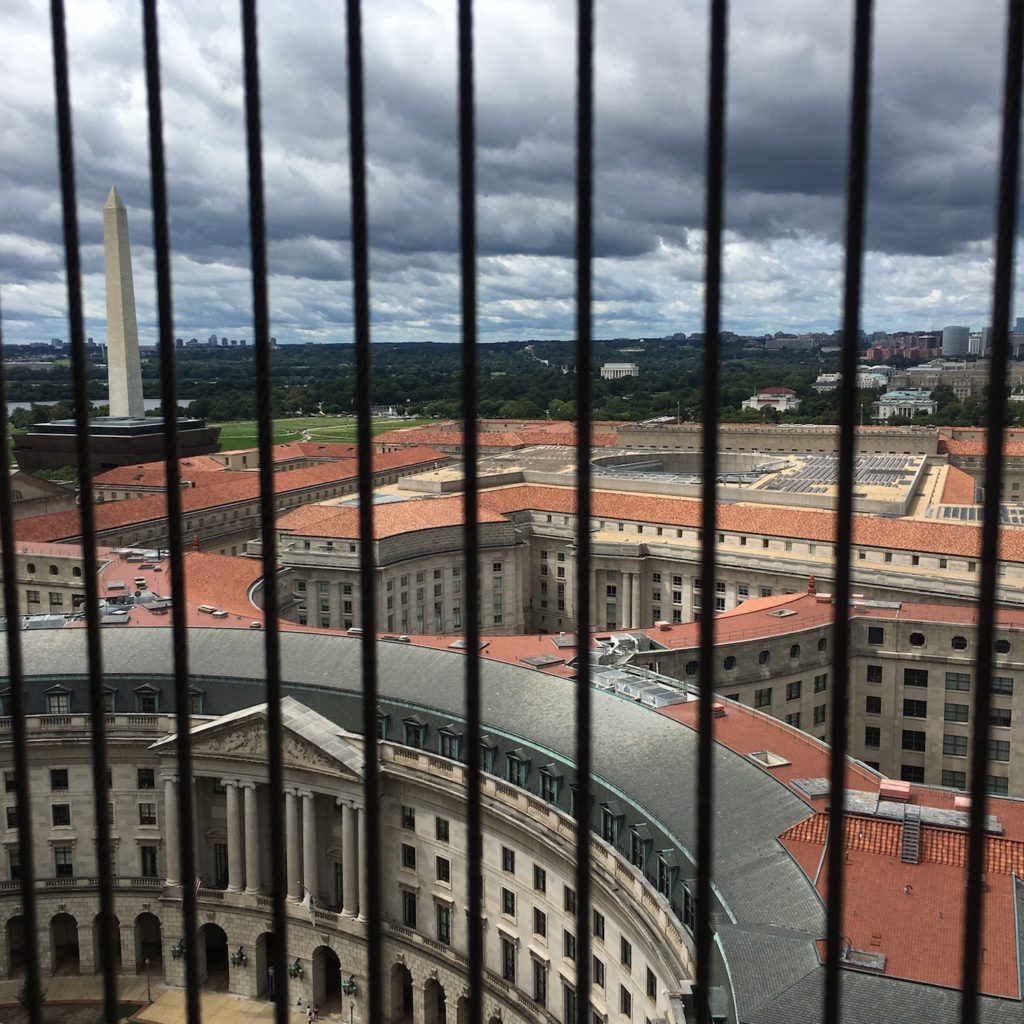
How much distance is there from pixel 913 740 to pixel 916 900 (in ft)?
105

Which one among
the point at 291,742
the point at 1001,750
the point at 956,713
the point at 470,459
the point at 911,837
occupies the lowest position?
the point at 1001,750

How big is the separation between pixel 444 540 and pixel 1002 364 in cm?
7808

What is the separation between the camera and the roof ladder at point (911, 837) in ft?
94.3

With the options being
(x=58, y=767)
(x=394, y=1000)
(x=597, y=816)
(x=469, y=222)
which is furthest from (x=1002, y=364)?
(x=58, y=767)

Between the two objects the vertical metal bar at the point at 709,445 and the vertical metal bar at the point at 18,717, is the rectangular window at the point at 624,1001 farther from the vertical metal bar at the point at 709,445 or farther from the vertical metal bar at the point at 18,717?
the vertical metal bar at the point at 709,445

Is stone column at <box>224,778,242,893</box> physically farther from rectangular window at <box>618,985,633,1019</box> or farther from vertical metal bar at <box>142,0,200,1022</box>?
vertical metal bar at <box>142,0,200,1022</box>

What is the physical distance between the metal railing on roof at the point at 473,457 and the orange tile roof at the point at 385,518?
7233 cm

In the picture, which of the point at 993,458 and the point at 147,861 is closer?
the point at 993,458

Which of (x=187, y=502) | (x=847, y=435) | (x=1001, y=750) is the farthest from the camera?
(x=187, y=502)

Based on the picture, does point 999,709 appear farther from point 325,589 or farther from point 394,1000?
point 325,589

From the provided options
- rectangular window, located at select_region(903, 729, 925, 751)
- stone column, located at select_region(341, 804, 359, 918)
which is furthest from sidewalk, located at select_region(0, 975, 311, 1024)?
rectangular window, located at select_region(903, 729, 925, 751)

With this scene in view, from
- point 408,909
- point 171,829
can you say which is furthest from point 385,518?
point 408,909

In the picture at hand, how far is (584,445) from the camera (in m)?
5.52

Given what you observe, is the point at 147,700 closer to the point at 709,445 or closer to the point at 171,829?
the point at 171,829
